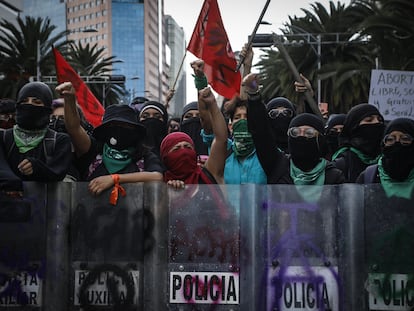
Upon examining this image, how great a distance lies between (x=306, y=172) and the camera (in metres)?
3.71

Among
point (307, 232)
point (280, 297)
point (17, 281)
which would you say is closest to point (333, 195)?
point (307, 232)

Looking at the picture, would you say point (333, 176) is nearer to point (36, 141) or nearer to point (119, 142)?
point (119, 142)

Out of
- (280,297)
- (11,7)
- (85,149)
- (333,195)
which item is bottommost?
(280,297)

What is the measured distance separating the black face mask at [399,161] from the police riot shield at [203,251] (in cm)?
95

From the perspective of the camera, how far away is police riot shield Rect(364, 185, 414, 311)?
2.81 m

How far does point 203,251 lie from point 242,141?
1.26m

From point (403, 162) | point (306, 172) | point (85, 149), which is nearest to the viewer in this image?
point (403, 162)

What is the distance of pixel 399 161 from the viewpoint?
3.26 meters

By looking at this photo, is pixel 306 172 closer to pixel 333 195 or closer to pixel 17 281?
pixel 333 195

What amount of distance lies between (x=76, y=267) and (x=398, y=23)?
1758 centimetres

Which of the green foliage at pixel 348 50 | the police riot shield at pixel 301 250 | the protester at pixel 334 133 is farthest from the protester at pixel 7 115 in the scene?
the green foliage at pixel 348 50

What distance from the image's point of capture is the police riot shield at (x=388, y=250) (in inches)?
111

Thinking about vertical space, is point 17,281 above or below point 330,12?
below

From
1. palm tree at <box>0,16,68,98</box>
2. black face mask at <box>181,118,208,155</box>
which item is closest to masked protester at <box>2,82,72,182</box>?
black face mask at <box>181,118,208,155</box>
